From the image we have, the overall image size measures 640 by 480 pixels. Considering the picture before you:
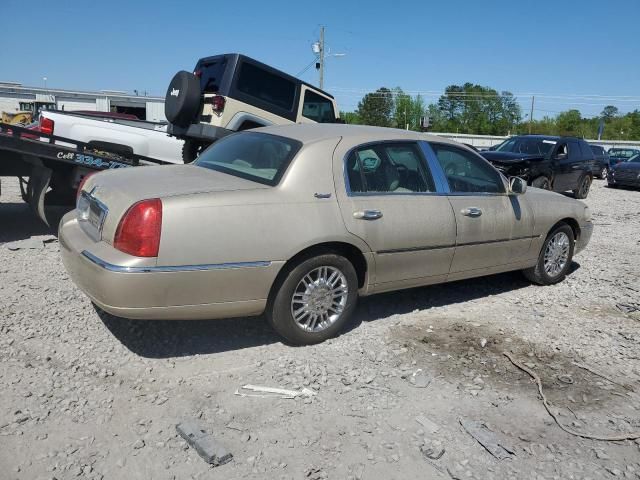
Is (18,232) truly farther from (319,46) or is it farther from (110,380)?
(319,46)

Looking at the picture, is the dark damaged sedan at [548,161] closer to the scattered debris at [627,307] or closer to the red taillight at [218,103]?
the red taillight at [218,103]

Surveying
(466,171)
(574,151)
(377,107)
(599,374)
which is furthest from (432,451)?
(377,107)

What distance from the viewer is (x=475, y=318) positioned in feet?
15.7

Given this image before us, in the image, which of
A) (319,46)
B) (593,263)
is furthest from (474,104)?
(593,263)

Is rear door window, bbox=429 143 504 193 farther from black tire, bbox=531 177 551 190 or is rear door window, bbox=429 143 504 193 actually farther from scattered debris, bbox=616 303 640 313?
black tire, bbox=531 177 551 190

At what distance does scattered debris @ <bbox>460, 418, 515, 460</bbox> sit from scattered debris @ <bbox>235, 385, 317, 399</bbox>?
0.92 metres

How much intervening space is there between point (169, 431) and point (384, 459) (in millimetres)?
1122

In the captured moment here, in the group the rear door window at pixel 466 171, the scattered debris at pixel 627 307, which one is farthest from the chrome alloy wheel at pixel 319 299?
the scattered debris at pixel 627 307

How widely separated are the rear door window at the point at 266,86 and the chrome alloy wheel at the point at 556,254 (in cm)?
520

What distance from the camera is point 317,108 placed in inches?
390

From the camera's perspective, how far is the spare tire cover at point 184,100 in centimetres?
857

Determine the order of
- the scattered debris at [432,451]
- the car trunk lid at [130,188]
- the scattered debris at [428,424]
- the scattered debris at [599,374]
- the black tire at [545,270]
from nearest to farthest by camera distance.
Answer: the scattered debris at [432,451] < the scattered debris at [428,424] < the car trunk lid at [130,188] < the scattered debris at [599,374] < the black tire at [545,270]

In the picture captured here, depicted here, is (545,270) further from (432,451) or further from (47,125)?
(47,125)

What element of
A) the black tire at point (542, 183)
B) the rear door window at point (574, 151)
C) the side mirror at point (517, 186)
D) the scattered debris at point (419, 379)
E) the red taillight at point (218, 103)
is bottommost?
the scattered debris at point (419, 379)
